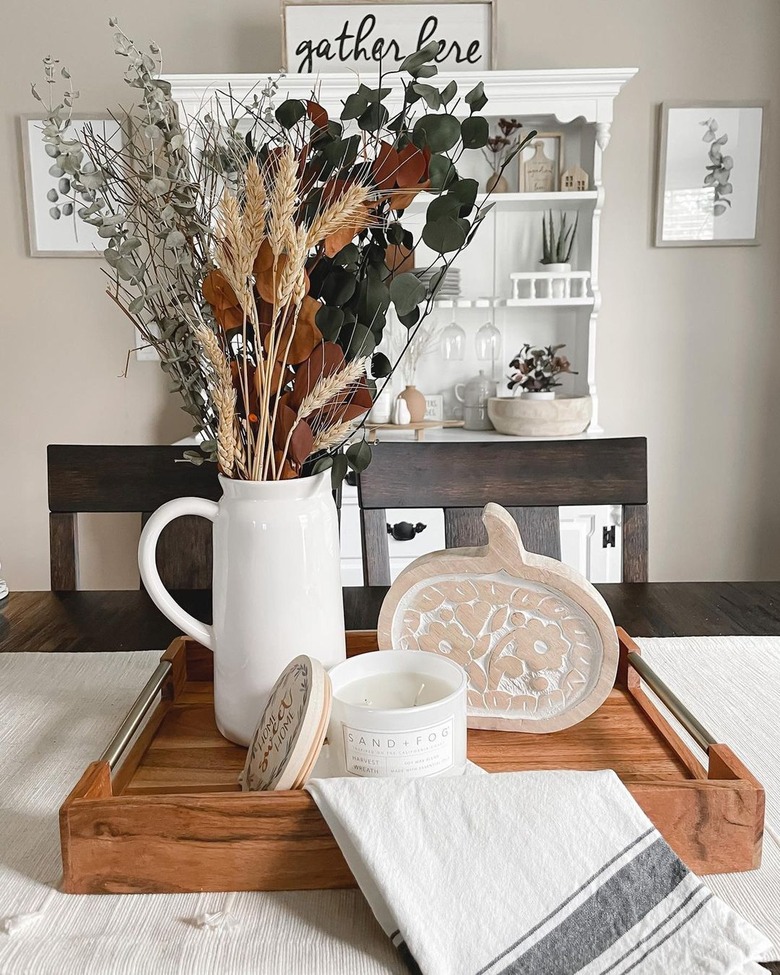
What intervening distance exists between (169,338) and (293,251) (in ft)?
0.57

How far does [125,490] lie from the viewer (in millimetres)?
1396

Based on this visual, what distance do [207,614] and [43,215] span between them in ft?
6.56

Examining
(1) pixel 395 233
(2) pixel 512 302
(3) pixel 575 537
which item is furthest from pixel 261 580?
(2) pixel 512 302

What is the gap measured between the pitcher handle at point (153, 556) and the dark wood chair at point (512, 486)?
0.64 meters

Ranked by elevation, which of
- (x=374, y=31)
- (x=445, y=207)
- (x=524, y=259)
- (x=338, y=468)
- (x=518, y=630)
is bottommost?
(x=518, y=630)

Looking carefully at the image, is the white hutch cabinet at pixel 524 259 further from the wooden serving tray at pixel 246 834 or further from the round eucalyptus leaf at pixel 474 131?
the wooden serving tray at pixel 246 834

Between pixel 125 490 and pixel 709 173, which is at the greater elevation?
pixel 709 173

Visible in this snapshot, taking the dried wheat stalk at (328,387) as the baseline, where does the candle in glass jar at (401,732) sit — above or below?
below

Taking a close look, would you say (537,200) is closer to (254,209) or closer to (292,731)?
(254,209)

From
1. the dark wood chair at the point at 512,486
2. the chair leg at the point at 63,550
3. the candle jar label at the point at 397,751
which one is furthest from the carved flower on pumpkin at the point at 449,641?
the chair leg at the point at 63,550

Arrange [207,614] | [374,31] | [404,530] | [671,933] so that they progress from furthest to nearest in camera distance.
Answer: [374,31]
[404,530]
[207,614]
[671,933]

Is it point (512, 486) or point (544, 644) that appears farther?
point (512, 486)

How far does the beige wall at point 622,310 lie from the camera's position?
8.37ft

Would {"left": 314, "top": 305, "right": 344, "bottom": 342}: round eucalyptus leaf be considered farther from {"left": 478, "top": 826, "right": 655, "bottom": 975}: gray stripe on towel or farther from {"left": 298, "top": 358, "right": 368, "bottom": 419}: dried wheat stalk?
{"left": 478, "top": 826, "right": 655, "bottom": 975}: gray stripe on towel
